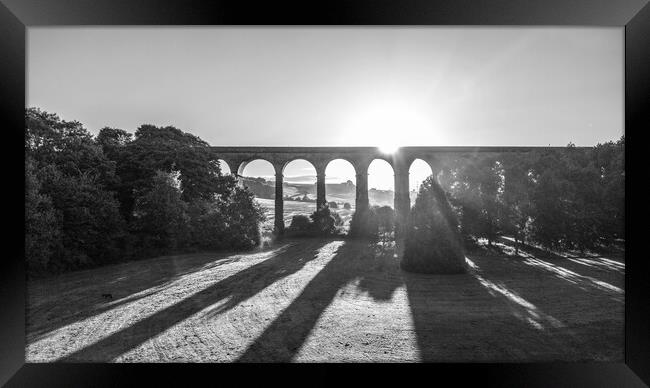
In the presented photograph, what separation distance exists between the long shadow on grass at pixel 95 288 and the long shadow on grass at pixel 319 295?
527 cm

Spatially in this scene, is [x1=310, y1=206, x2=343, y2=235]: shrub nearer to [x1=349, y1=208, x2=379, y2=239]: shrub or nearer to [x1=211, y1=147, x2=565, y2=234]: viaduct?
[x1=211, y1=147, x2=565, y2=234]: viaduct

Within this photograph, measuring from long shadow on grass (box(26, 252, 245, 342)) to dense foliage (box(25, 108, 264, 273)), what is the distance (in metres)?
1.15

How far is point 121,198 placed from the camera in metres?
16.1

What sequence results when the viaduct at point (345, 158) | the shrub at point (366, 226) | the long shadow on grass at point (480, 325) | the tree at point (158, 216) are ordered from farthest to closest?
the viaduct at point (345, 158) → the shrub at point (366, 226) → the tree at point (158, 216) → the long shadow on grass at point (480, 325)

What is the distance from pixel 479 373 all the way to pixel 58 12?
8221 mm

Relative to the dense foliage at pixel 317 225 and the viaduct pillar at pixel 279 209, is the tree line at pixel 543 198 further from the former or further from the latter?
the viaduct pillar at pixel 279 209

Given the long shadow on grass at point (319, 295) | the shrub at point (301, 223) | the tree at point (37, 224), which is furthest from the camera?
the shrub at point (301, 223)

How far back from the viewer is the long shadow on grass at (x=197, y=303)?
625 cm

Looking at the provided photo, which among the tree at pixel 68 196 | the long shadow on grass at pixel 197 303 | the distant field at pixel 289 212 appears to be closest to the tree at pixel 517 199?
the long shadow on grass at pixel 197 303

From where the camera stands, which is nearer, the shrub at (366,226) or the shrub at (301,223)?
the shrub at (366,226)

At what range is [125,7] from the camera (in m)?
4.39

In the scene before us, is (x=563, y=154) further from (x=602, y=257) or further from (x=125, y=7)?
(x=125, y=7)

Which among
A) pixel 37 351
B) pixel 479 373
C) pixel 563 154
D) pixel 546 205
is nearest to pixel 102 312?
pixel 37 351

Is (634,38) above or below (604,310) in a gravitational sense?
above
